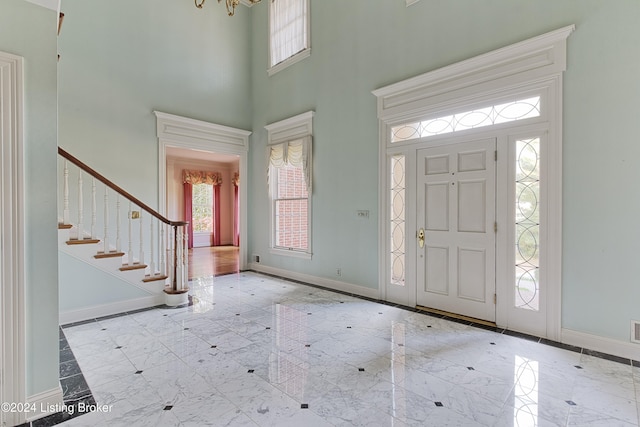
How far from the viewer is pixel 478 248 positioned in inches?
145

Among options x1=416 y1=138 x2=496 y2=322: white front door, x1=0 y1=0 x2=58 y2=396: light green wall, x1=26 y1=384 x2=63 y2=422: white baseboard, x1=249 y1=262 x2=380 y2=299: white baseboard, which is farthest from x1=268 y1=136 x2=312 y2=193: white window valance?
x1=26 y1=384 x2=63 y2=422: white baseboard

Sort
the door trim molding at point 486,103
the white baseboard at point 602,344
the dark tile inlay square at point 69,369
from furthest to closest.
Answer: the door trim molding at point 486,103 → the white baseboard at point 602,344 → the dark tile inlay square at point 69,369

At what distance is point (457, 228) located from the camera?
12.6 feet

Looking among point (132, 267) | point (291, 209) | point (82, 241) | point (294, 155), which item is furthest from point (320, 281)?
point (82, 241)

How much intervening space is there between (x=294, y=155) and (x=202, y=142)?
186 cm

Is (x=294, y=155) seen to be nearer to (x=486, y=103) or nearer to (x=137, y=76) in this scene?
(x=137, y=76)

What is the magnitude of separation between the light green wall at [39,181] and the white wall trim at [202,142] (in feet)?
11.8

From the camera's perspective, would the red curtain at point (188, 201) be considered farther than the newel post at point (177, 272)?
Yes

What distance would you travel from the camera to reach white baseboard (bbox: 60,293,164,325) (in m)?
3.76

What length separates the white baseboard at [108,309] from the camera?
3758 millimetres

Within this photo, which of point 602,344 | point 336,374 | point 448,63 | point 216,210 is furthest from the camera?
point 216,210

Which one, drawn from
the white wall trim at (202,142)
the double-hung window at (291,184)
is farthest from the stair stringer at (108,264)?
the double-hung window at (291,184)

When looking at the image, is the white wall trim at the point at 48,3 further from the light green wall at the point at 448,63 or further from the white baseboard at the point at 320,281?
the white baseboard at the point at 320,281

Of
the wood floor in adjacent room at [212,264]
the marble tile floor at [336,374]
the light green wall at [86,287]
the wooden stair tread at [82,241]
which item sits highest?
the wooden stair tread at [82,241]
